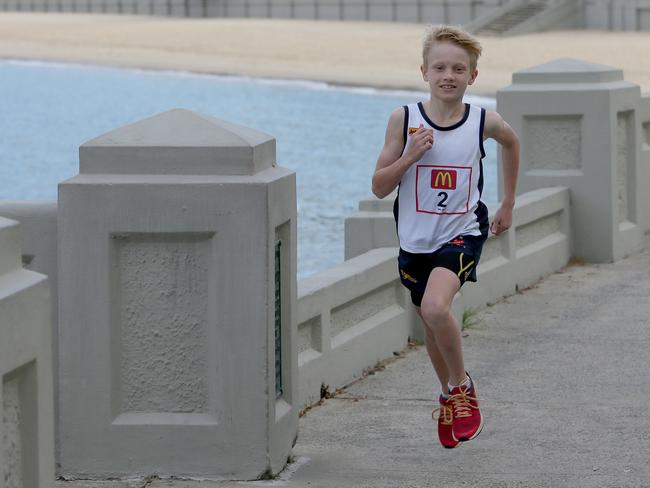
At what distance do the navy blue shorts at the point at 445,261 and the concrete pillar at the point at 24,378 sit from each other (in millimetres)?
2153

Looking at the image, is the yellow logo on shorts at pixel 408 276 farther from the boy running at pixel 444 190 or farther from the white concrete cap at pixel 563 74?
the white concrete cap at pixel 563 74

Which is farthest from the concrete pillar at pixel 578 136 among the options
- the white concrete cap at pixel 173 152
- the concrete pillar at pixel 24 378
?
the concrete pillar at pixel 24 378

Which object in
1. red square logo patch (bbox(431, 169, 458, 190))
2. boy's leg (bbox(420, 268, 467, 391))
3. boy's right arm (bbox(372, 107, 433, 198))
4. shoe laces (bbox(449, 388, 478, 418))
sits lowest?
shoe laces (bbox(449, 388, 478, 418))

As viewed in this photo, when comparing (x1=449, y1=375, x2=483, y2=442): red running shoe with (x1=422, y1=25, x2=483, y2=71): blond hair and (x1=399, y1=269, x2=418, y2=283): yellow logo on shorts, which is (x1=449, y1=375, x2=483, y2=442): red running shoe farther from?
(x1=422, y1=25, x2=483, y2=71): blond hair

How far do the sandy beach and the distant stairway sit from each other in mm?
738

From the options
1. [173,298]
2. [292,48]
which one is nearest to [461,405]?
[173,298]

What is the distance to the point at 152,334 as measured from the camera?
195 inches

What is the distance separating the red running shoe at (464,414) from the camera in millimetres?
5410

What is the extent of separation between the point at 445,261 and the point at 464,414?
0.58 meters

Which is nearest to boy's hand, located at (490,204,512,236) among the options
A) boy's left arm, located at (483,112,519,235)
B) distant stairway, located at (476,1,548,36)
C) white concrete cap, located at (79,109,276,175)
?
boy's left arm, located at (483,112,519,235)

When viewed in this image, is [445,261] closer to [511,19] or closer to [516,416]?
[516,416]

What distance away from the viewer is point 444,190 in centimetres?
537

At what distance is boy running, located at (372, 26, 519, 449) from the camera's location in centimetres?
532

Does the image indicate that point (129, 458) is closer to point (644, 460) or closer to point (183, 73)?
point (644, 460)
